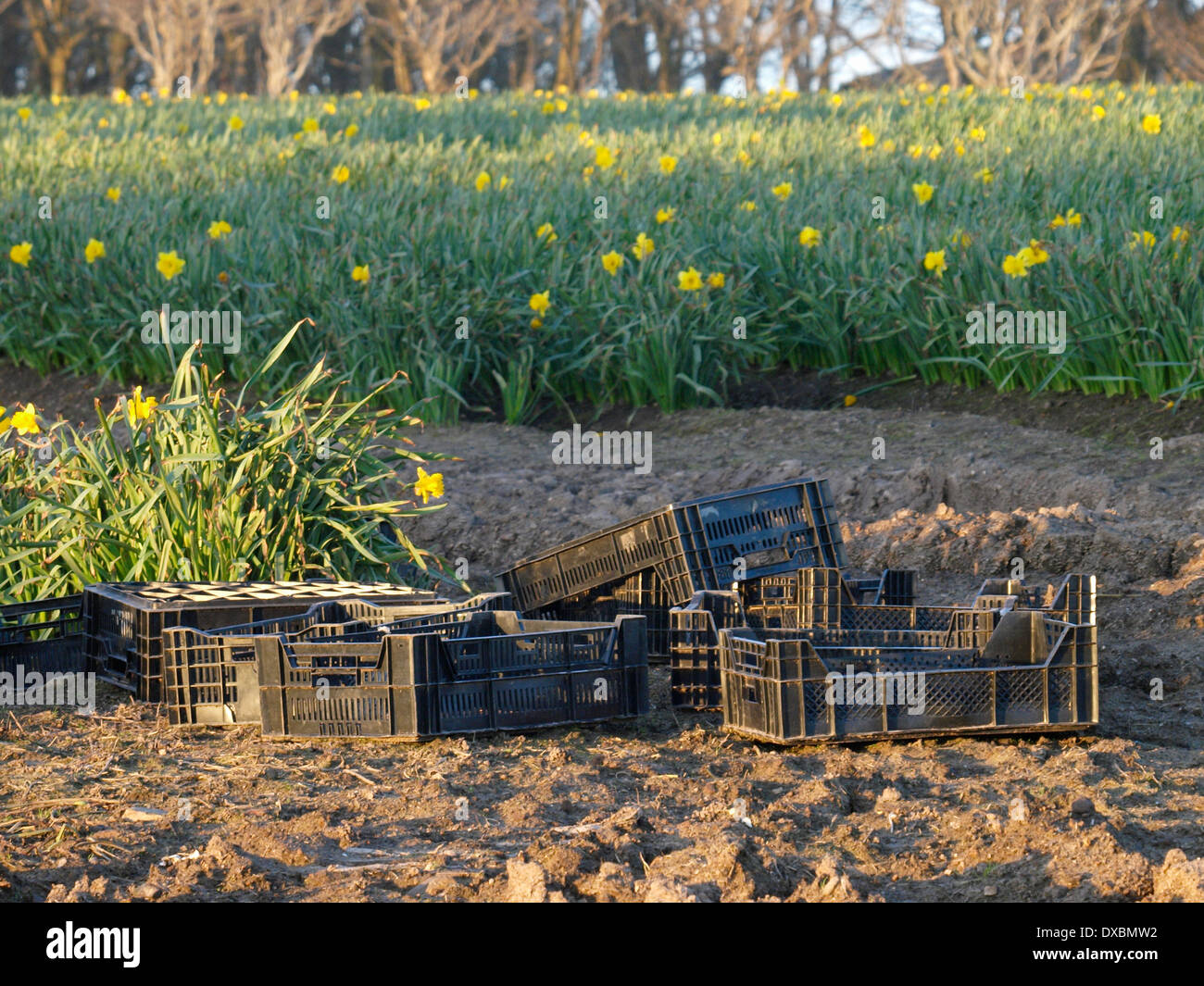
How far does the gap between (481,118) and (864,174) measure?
5434 mm

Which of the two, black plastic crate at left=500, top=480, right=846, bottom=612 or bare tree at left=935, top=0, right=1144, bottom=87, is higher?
bare tree at left=935, top=0, right=1144, bottom=87

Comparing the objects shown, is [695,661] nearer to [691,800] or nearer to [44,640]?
[691,800]

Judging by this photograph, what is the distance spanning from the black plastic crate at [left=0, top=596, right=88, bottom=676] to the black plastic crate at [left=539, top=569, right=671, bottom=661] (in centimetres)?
133

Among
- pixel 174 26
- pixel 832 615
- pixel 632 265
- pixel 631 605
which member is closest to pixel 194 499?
pixel 631 605

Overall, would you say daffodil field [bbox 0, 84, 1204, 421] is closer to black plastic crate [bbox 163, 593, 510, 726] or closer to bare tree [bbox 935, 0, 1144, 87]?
black plastic crate [bbox 163, 593, 510, 726]

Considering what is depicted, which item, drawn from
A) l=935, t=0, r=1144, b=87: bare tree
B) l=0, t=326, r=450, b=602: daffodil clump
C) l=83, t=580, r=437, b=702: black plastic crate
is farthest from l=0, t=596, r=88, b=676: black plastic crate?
l=935, t=0, r=1144, b=87: bare tree

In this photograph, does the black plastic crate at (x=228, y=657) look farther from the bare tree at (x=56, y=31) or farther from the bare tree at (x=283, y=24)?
the bare tree at (x=56, y=31)

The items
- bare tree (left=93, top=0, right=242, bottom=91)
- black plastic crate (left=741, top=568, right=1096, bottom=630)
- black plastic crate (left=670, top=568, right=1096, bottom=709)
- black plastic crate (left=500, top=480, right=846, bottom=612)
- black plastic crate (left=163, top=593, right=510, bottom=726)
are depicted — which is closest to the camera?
black plastic crate (left=163, top=593, right=510, bottom=726)

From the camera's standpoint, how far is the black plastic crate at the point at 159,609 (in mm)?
3723

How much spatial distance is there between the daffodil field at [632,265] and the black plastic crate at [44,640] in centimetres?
282

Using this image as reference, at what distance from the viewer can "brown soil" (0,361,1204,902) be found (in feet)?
7.80

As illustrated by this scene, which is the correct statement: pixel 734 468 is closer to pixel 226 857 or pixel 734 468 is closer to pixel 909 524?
pixel 909 524

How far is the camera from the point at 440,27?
31062mm

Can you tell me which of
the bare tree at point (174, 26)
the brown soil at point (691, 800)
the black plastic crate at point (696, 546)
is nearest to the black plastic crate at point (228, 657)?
the brown soil at point (691, 800)
